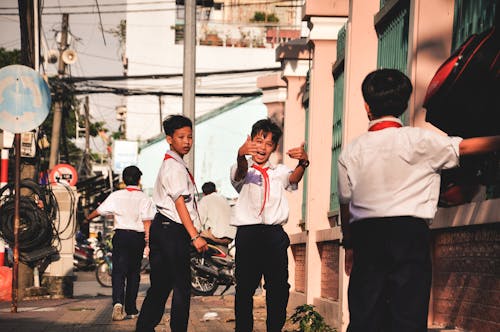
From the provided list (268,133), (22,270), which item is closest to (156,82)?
(22,270)

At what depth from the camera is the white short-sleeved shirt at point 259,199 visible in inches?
314

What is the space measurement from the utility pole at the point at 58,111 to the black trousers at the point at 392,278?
3417 centimetres

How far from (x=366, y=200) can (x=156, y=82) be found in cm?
5489

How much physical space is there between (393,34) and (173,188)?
2.85 metres

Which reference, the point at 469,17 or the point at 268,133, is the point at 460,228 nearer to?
the point at 469,17

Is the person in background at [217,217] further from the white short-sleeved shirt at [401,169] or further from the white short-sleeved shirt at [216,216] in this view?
the white short-sleeved shirt at [401,169]

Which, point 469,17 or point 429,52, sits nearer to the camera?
point 469,17

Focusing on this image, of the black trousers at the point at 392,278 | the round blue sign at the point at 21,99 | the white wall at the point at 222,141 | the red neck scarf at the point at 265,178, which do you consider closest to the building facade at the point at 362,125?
the black trousers at the point at 392,278

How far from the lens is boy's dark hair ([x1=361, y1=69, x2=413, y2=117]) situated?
16.2 ft

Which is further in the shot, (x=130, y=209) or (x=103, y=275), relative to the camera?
(x=103, y=275)

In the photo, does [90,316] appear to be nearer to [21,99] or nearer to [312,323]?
[21,99]

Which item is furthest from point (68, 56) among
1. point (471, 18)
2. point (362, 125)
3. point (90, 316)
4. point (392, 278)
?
point (392, 278)

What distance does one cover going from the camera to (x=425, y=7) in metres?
7.40

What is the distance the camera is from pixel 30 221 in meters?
16.8
